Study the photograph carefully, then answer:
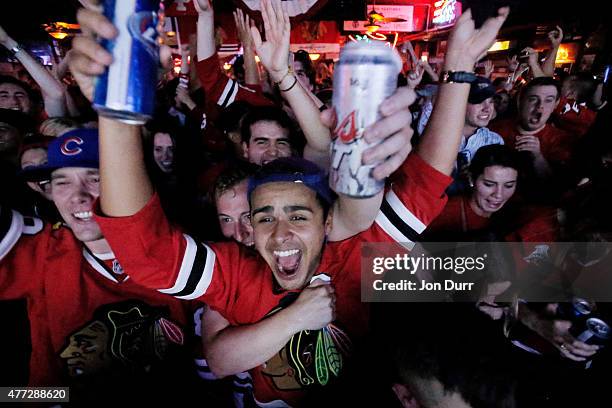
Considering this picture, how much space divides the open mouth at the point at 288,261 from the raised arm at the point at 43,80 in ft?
7.26

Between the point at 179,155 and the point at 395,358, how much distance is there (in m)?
2.18

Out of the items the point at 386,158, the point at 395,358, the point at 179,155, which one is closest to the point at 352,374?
the point at 395,358

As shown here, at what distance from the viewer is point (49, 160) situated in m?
1.54

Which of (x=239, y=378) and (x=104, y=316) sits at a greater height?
(x=104, y=316)

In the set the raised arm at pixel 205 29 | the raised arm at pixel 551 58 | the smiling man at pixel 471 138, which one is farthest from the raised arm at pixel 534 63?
the raised arm at pixel 205 29

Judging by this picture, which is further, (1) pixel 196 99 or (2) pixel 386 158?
(1) pixel 196 99

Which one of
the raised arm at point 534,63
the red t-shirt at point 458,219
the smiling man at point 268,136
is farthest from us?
the raised arm at point 534,63

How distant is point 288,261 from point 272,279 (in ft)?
0.45

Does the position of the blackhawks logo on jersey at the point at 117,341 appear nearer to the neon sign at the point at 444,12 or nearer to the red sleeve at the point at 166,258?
the red sleeve at the point at 166,258

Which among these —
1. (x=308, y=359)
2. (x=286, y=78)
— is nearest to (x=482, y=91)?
(x=286, y=78)

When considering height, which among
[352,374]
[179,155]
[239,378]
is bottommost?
[239,378]

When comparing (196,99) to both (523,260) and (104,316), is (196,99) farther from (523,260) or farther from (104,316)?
(523,260)

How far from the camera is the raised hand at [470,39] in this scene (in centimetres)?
114

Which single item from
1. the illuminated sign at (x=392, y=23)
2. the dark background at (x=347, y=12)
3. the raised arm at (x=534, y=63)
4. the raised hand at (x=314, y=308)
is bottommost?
the raised hand at (x=314, y=308)
